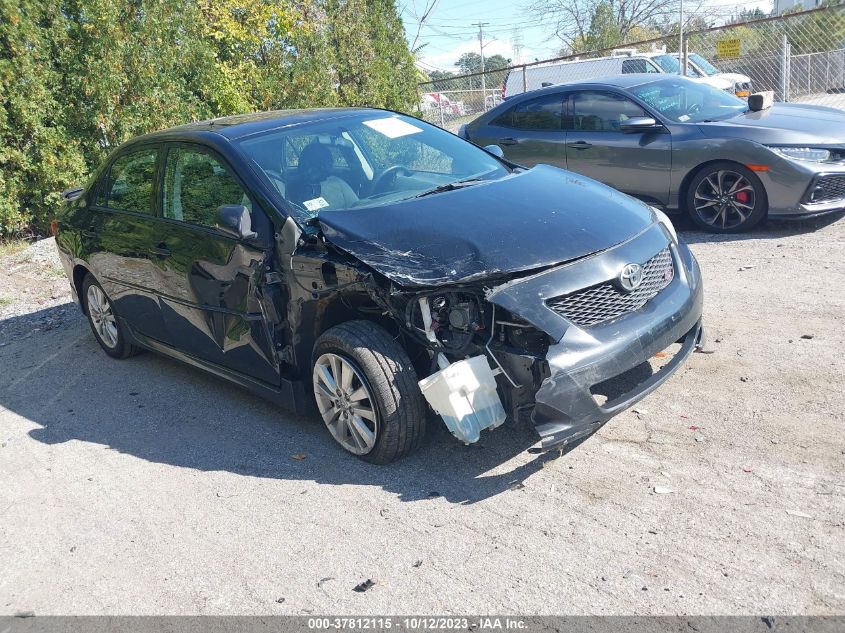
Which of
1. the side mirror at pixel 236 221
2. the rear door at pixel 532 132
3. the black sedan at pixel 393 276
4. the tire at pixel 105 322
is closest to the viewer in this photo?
the black sedan at pixel 393 276

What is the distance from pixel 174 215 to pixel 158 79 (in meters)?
6.93

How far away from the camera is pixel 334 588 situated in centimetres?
340

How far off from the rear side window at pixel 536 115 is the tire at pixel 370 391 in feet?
19.3

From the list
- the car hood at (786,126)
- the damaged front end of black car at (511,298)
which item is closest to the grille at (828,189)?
the car hood at (786,126)

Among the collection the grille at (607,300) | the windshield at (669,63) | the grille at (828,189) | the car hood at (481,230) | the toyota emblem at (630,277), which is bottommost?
the grille at (828,189)

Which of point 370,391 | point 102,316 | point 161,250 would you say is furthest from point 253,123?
point 102,316

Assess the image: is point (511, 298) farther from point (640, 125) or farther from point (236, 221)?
point (640, 125)

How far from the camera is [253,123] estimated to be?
17.2ft

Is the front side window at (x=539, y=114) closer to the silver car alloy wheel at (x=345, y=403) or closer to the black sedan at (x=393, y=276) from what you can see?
the black sedan at (x=393, y=276)

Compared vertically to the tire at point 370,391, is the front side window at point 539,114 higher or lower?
higher

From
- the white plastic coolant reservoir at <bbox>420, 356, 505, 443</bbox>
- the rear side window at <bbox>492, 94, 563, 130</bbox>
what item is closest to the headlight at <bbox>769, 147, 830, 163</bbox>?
the rear side window at <bbox>492, 94, 563, 130</bbox>

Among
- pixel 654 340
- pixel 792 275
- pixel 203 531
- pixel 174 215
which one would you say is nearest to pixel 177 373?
pixel 174 215

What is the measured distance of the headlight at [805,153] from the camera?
7.52 m

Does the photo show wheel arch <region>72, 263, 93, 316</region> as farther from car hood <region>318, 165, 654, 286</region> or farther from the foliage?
the foliage
